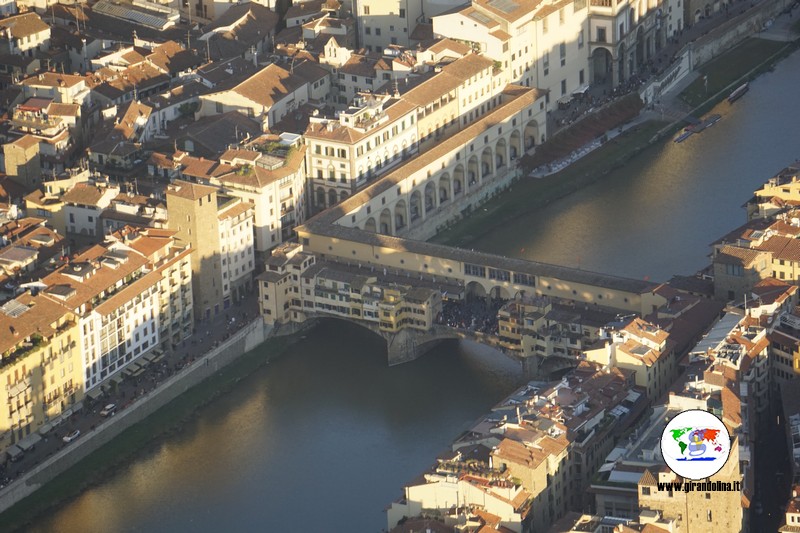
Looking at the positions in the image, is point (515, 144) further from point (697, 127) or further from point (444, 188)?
point (697, 127)

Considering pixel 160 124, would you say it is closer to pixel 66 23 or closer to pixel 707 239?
pixel 66 23

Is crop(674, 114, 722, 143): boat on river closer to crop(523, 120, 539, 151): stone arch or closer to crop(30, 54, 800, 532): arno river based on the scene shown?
crop(30, 54, 800, 532): arno river

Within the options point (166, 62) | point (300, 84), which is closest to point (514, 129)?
point (300, 84)

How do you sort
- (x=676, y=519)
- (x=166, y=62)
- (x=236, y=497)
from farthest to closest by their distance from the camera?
(x=166, y=62) → (x=236, y=497) → (x=676, y=519)

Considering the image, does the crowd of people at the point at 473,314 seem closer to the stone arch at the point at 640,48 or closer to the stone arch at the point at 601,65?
the stone arch at the point at 601,65

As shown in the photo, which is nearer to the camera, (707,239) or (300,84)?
(707,239)
